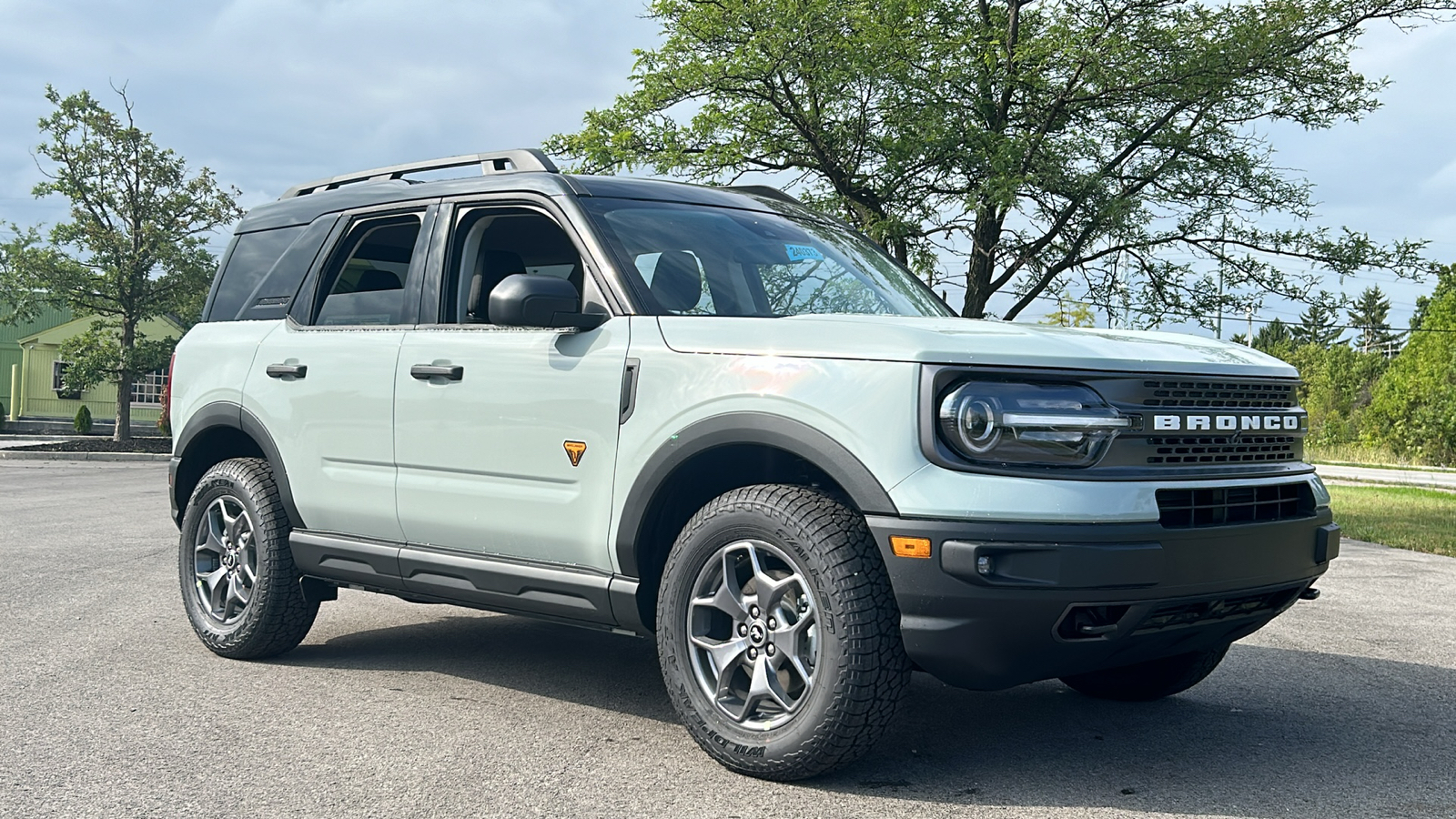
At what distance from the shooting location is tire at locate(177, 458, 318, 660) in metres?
5.77

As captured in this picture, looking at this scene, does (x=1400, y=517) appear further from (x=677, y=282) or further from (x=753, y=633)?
(x=753, y=633)

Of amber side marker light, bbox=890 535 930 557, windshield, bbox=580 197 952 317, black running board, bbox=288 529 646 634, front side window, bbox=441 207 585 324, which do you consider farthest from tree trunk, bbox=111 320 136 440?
amber side marker light, bbox=890 535 930 557

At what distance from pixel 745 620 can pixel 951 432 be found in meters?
0.93

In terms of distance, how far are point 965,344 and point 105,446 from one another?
104ft

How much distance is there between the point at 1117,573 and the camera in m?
3.59

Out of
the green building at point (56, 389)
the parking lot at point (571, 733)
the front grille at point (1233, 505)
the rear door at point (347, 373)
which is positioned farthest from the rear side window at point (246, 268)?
the green building at point (56, 389)

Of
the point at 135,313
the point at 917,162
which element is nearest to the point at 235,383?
the point at 917,162

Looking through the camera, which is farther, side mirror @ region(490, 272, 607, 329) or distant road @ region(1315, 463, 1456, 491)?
distant road @ region(1315, 463, 1456, 491)

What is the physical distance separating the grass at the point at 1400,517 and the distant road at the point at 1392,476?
3902 mm

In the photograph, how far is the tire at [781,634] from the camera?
148 inches

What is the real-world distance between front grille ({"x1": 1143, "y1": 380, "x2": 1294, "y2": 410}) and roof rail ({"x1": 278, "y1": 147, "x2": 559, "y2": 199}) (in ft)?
8.37

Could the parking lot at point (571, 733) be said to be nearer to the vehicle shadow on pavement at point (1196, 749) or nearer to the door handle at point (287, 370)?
the vehicle shadow on pavement at point (1196, 749)

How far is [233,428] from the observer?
6.21 m

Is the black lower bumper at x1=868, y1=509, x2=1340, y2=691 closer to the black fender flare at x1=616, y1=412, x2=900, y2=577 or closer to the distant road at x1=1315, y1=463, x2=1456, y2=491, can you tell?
the black fender flare at x1=616, y1=412, x2=900, y2=577
